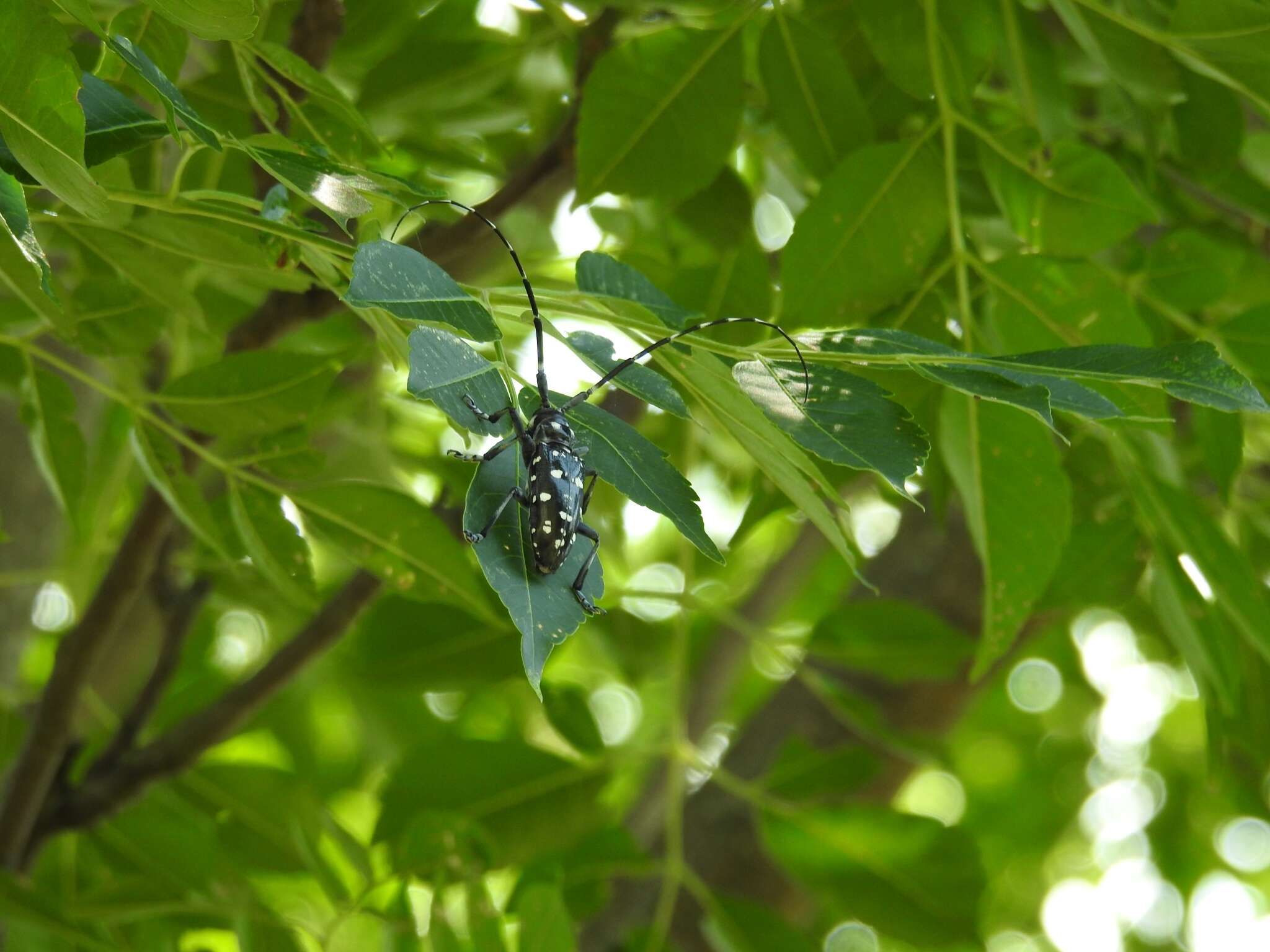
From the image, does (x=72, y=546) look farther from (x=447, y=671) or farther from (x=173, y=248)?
(x=173, y=248)


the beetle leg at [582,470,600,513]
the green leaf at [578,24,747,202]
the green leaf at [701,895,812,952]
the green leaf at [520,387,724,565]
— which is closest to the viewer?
the green leaf at [520,387,724,565]

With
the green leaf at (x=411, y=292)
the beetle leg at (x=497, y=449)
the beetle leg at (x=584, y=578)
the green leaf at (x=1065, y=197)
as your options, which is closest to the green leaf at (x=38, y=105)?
the green leaf at (x=411, y=292)

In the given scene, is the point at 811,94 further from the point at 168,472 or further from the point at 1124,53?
the point at 168,472

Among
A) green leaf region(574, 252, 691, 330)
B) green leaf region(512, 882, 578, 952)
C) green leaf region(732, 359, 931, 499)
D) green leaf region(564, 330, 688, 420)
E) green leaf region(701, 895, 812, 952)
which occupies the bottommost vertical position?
green leaf region(701, 895, 812, 952)

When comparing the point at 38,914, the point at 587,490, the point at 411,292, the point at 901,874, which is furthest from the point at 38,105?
the point at 901,874

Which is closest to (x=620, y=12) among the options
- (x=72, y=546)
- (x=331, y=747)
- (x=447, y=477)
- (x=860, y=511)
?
(x=447, y=477)

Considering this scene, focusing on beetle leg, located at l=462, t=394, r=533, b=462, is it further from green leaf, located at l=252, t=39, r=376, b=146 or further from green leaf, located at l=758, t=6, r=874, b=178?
green leaf, located at l=758, t=6, r=874, b=178

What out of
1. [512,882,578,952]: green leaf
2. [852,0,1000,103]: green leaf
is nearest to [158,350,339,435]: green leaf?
[512,882,578,952]: green leaf
